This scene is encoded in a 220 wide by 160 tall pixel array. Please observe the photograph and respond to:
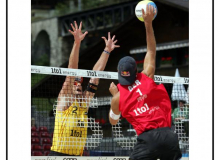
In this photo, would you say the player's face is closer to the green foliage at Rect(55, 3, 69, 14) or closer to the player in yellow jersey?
the player in yellow jersey

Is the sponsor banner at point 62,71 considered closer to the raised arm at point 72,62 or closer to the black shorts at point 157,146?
the raised arm at point 72,62

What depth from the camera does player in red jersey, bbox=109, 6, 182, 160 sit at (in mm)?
6777

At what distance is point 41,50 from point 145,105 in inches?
1677

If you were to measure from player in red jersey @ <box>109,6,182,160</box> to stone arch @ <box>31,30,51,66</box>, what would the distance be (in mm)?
39273

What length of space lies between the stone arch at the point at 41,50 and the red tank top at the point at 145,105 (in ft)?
129

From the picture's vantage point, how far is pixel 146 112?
688 cm

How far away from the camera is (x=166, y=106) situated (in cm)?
700

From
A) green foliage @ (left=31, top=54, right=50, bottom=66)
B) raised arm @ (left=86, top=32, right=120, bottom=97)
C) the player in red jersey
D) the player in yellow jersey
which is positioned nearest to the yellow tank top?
the player in yellow jersey

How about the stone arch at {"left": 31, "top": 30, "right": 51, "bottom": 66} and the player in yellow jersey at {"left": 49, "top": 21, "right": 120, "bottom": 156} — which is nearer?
the player in yellow jersey at {"left": 49, "top": 21, "right": 120, "bottom": 156}

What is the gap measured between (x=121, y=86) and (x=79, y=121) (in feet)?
8.90

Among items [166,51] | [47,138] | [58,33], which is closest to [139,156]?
[47,138]

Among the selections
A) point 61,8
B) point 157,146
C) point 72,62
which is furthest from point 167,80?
point 61,8

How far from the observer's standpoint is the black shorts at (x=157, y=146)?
675cm

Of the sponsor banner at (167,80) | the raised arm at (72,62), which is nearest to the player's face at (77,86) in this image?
the raised arm at (72,62)
